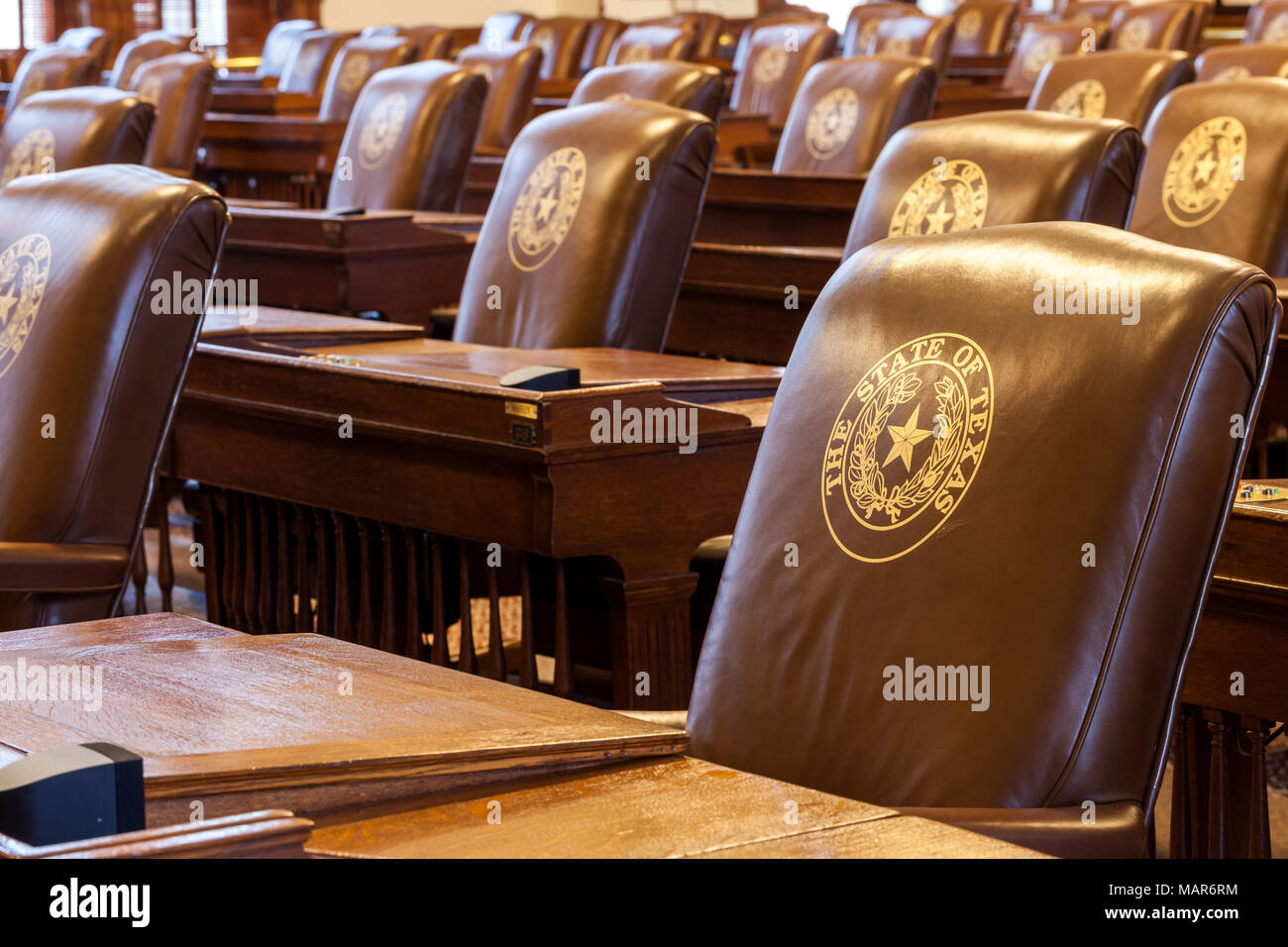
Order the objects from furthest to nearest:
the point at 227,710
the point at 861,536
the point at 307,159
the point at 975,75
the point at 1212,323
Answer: the point at 975,75 → the point at 307,159 → the point at 861,536 → the point at 1212,323 → the point at 227,710

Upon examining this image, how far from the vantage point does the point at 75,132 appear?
3.69 meters

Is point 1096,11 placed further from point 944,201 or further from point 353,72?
point 944,201

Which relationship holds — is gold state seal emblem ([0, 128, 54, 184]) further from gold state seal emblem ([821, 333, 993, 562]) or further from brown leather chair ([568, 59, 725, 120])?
gold state seal emblem ([821, 333, 993, 562])

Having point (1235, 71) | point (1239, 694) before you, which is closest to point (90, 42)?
point (1235, 71)

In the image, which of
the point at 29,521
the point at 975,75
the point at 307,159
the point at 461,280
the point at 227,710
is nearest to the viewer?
the point at 227,710

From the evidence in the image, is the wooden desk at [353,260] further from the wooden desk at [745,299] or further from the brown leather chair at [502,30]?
the brown leather chair at [502,30]

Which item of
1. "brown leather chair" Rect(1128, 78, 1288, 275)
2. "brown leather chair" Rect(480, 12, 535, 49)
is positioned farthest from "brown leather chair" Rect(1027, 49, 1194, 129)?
"brown leather chair" Rect(480, 12, 535, 49)

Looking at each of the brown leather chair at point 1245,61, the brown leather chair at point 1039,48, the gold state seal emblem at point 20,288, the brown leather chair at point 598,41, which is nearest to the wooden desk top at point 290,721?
Answer: the gold state seal emblem at point 20,288

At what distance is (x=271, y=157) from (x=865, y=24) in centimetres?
258

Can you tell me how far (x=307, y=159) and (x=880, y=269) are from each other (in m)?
4.70

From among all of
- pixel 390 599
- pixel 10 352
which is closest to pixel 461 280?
pixel 390 599

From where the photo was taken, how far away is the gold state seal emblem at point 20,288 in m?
1.99

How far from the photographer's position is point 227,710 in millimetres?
1056
